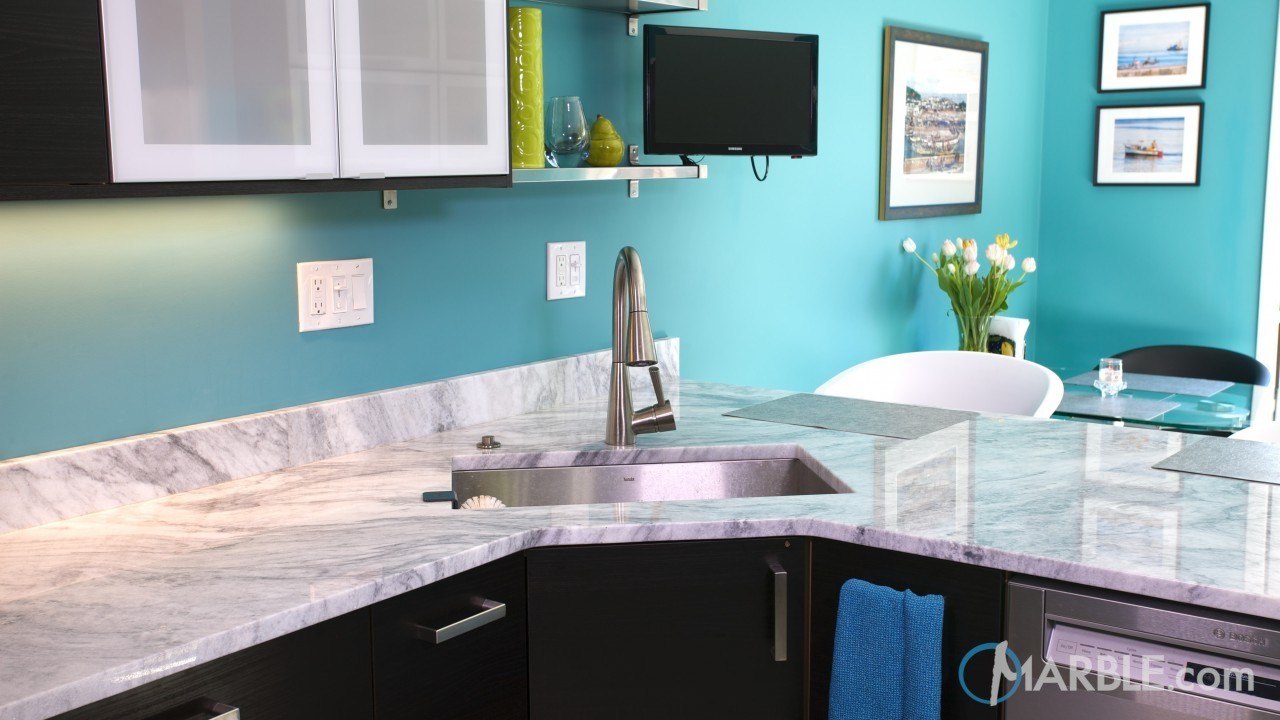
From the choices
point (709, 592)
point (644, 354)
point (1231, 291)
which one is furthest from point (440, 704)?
point (1231, 291)

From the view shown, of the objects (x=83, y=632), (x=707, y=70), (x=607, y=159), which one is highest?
(x=707, y=70)

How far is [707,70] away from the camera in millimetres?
2455

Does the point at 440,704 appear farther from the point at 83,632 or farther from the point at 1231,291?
the point at 1231,291

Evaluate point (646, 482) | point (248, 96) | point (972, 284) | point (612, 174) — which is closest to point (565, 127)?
point (612, 174)

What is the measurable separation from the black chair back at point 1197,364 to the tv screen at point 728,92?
2.11 metres

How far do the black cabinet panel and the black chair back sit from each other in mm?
3619

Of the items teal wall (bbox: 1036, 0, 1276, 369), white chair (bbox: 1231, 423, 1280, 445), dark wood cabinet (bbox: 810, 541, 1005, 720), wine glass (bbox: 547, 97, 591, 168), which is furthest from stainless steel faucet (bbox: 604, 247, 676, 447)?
teal wall (bbox: 1036, 0, 1276, 369)

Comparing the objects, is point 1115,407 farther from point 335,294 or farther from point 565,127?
point 335,294

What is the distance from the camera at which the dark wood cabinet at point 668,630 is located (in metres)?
1.65

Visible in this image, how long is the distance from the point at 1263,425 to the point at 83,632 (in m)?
2.72

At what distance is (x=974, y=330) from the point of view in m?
3.88

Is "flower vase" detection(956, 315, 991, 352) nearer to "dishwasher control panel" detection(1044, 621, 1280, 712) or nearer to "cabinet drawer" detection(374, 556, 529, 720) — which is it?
"dishwasher control panel" detection(1044, 621, 1280, 712)

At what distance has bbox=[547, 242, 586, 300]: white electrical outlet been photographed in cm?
249

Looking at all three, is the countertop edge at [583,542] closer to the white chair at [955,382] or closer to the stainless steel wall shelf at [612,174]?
the stainless steel wall shelf at [612,174]
